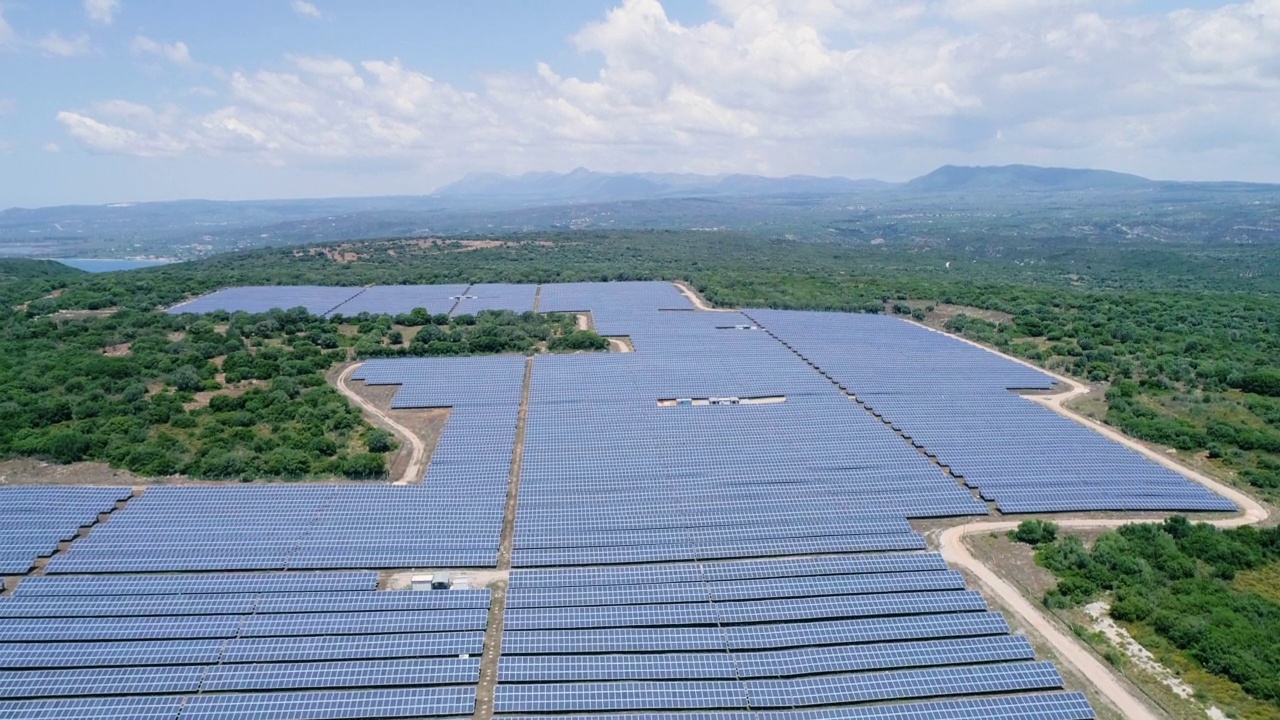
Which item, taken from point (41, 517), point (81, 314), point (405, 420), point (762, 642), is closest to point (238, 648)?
point (41, 517)

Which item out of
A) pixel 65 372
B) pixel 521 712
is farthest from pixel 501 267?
pixel 521 712

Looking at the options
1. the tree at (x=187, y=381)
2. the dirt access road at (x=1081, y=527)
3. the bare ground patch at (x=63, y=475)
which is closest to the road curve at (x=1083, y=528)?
the dirt access road at (x=1081, y=527)

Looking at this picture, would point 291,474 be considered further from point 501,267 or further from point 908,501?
point 501,267

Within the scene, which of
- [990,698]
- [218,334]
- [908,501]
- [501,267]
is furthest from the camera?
[501,267]

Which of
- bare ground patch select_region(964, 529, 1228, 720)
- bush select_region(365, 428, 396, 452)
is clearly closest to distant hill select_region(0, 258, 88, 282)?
bush select_region(365, 428, 396, 452)

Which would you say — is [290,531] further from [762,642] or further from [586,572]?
[762,642]

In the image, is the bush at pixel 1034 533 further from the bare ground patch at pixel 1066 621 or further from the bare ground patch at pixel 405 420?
the bare ground patch at pixel 405 420
